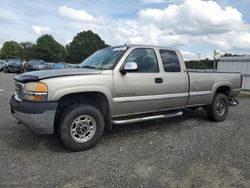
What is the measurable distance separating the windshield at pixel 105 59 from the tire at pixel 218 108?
10.2 feet

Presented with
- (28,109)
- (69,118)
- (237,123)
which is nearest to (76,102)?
(69,118)

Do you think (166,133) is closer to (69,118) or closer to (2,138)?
(69,118)

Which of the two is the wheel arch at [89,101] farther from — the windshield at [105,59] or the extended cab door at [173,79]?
the extended cab door at [173,79]

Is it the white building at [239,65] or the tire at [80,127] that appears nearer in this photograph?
the tire at [80,127]

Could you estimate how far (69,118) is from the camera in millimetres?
4371

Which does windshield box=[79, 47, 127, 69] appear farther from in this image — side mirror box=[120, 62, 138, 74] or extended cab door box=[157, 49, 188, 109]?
extended cab door box=[157, 49, 188, 109]

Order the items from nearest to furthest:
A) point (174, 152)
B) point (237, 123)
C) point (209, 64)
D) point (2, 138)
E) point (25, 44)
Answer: point (174, 152), point (2, 138), point (237, 123), point (209, 64), point (25, 44)

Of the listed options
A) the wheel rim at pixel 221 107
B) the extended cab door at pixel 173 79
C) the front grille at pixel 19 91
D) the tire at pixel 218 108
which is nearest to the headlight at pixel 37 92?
the front grille at pixel 19 91

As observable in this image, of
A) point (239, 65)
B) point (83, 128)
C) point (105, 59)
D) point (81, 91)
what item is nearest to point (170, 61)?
point (105, 59)

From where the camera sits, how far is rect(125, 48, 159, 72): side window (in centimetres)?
526

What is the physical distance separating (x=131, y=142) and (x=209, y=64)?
18.6 m

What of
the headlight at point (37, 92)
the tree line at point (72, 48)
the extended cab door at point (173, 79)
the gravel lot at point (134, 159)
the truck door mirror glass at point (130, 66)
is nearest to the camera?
the gravel lot at point (134, 159)

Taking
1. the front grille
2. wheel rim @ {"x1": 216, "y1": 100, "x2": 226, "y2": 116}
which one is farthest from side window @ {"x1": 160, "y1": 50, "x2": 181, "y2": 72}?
the front grille

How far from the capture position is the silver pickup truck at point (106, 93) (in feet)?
13.8
